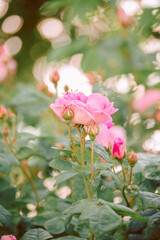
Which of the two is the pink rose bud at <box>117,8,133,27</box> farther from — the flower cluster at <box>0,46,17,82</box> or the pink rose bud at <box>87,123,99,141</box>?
the pink rose bud at <box>87,123,99,141</box>

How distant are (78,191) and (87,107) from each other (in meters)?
0.18

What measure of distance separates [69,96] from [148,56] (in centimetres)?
87

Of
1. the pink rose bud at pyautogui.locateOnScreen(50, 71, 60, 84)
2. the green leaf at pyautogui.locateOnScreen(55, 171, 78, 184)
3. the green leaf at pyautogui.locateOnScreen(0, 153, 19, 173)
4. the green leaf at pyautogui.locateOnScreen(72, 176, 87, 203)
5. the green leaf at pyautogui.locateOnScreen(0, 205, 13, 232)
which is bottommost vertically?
the green leaf at pyautogui.locateOnScreen(0, 205, 13, 232)

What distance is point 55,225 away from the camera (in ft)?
2.06

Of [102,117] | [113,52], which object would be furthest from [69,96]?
[113,52]

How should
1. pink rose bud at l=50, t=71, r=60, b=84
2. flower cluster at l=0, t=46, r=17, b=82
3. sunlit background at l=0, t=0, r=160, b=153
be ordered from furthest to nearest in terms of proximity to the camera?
flower cluster at l=0, t=46, r=17, b=82 → sunlit background at l=0, t=0, r=160, b=153 → pink rose bud at l=50, t=71, r=60, b=84

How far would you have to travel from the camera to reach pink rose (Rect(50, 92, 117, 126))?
1.73ft

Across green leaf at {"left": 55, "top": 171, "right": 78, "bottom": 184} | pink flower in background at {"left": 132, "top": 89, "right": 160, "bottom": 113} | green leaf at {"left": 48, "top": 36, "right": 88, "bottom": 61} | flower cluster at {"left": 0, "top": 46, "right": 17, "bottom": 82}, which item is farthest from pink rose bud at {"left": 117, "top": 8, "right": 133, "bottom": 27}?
green leaf at {"left": 55, "top": 171, "right": 78, "bottom": 184}

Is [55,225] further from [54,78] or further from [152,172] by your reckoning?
[54,78]

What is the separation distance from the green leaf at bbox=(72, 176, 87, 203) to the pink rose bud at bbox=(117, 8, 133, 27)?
109cm

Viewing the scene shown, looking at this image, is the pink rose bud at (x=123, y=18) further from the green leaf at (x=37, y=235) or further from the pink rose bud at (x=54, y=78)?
the green leaf at (x=37, y=235)

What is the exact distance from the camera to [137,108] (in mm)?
1188

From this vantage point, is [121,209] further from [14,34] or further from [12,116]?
[14,34]

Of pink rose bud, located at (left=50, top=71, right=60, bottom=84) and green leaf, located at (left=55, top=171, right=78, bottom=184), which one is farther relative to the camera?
pink rose bud, located at (left=50, top=71, right=60, bottom=84)
